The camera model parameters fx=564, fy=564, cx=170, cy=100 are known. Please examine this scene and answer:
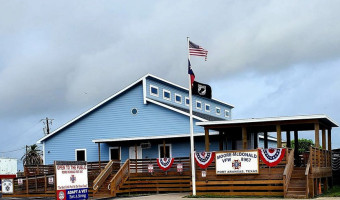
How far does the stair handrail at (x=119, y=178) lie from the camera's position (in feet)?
105

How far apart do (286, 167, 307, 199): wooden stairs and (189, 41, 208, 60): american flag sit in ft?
24.8

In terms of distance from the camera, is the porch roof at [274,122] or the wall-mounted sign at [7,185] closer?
the porch roof at [274,122]

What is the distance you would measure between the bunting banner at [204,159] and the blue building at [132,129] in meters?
5.66

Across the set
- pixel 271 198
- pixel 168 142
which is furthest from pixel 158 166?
pixel 271 198

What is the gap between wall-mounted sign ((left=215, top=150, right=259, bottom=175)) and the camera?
27.4m

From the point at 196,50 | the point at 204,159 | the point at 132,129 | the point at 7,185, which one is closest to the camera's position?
the point at 204,159

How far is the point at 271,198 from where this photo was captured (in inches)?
1011

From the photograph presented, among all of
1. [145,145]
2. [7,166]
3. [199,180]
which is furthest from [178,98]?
[7,166]

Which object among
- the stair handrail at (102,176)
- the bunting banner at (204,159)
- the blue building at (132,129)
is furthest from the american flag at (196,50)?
the stair handrail at (102,176)

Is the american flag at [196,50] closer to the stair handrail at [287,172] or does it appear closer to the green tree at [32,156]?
the stair handrail at [287,172]

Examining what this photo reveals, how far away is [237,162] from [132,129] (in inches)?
495

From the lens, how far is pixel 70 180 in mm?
20375

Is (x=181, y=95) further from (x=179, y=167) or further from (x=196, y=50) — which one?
(x=196, y=50)

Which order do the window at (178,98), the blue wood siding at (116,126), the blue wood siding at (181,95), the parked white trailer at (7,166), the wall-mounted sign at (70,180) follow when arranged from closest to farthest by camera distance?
1. the wall-mounted sign at (70,180)
2. the blue wood siding at (116,126)
3. the blue wood siding at (181,95)
4. the window at (178,98)
5. the parked white trailer at (7,166)
